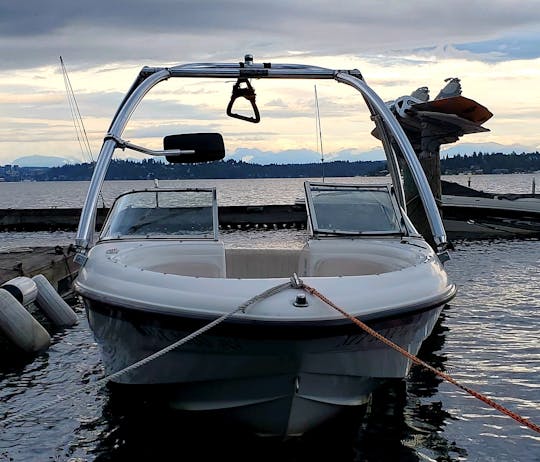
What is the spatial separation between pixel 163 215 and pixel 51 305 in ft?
18.9

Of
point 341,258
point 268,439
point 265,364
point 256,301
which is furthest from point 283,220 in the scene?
point 256,301

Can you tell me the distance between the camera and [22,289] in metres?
13.0

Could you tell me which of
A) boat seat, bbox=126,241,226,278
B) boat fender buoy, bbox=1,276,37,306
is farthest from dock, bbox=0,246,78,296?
boat seat, bbox=126,241,226,278

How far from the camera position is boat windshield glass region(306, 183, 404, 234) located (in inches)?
362

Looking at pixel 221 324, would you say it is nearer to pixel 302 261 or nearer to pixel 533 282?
pixel 302 261

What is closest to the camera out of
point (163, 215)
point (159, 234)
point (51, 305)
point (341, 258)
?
point (341, 258)

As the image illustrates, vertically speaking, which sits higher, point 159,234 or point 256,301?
point 256,301

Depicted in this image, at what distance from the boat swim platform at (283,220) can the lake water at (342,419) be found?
759 inches

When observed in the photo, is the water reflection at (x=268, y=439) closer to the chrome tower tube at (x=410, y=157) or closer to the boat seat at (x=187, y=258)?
the boat seat at (x=187, y=258)

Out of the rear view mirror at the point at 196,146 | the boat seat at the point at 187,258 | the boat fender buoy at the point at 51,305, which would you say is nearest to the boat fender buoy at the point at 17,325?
the boat fender buoy at the point at 51,305

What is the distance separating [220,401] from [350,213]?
3.64 m

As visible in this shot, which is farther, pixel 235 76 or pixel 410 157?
pixel 235 76

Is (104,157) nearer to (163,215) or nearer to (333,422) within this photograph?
(163,215)

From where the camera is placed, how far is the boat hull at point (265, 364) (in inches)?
237
